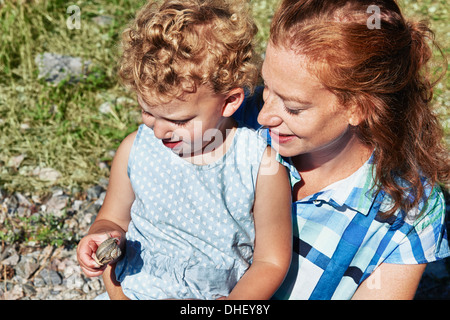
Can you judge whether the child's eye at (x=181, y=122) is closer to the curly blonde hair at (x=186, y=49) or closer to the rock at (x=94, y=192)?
the curly blonde hair at (x=186, y=49)

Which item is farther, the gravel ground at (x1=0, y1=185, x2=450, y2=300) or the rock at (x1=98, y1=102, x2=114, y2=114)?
the rock at (x1=98, y1=102, x2=114, y2=114)

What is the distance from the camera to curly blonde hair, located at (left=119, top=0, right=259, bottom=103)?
6.97 ft

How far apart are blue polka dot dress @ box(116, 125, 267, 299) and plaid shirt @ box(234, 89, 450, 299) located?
258 mm

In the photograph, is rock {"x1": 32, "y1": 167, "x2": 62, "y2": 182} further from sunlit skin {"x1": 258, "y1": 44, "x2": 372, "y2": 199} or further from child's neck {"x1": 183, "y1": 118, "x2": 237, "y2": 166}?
sunlit skin {"x1": 258, "y1": 44, "x2": 372, "y2": 199}

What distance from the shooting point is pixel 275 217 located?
235cm

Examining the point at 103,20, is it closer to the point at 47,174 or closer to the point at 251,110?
the point at 47,174

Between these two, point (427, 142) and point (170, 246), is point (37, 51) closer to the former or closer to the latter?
point (170, 246)

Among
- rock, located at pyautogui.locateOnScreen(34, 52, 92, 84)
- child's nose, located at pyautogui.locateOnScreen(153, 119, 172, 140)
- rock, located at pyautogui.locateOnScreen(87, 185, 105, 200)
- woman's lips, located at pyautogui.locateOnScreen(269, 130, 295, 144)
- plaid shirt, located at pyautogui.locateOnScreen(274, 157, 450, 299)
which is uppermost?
child's nose, located at pyautogui.locateOnScreen(153, 119, 172, 140)

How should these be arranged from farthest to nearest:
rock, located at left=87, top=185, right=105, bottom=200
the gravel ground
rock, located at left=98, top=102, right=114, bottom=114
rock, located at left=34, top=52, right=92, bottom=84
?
1. rock, located at left=34, top=52, right=92, bottom=84
2. rock, located at left=98, top=102, right=114, bottom=114
3. rock, located at left=87, top=185, right=105, bottom=200
4. the gravel ground

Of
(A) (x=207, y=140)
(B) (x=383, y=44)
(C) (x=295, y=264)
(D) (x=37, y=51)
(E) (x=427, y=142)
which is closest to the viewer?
(B) (x=383, y=44)

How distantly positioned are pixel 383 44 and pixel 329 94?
0.28m

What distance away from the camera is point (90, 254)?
237 centimetres

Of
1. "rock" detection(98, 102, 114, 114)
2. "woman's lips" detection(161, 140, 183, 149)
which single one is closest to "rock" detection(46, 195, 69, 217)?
"rock" detection(98, 102, 114, 114)
